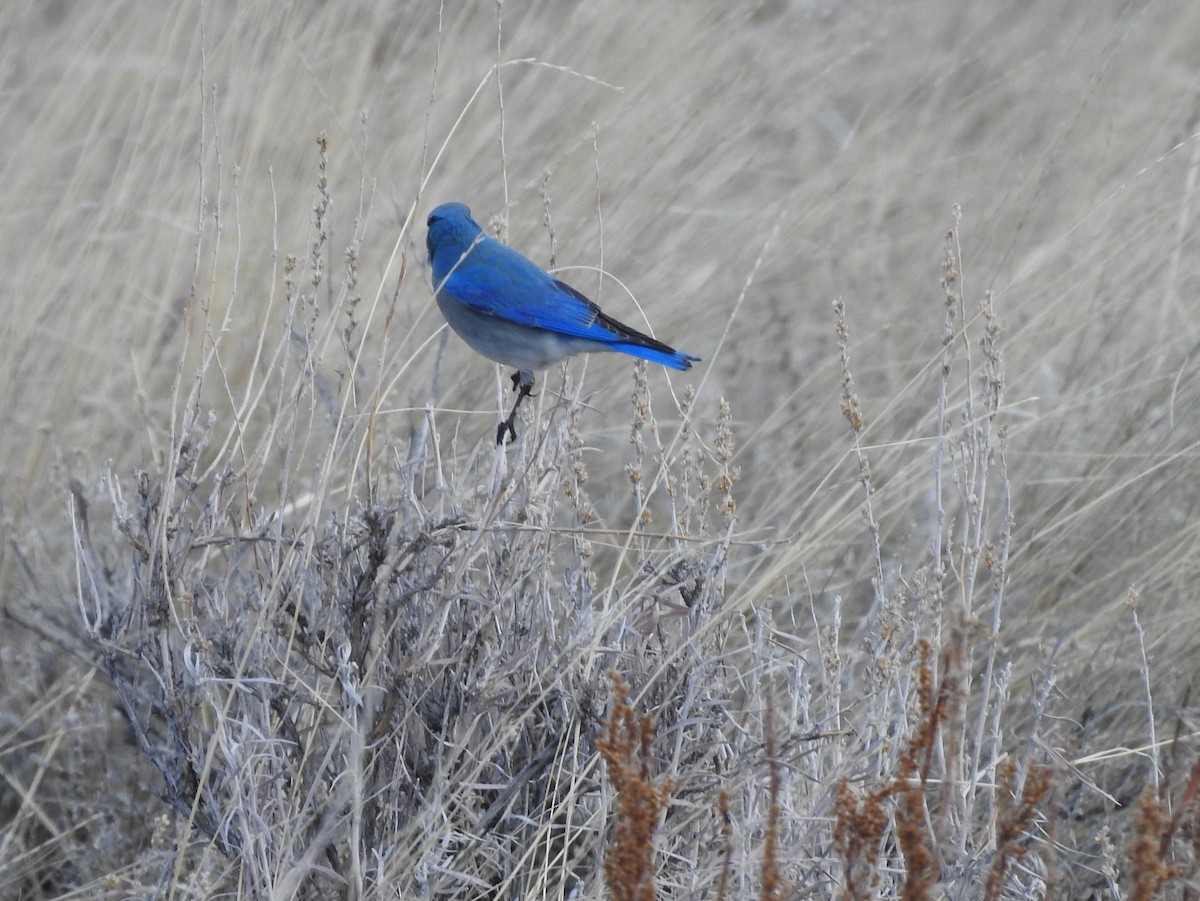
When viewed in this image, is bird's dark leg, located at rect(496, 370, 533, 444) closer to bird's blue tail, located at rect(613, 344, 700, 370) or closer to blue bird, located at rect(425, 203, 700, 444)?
blue bird, located at rect(425, 203, 700, 444)

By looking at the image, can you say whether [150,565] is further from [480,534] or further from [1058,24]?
[1058,24]

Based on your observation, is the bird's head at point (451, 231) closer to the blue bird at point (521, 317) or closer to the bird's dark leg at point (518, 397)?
the blue bird at point (521, 317)

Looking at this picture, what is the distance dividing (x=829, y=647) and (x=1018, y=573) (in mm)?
1104

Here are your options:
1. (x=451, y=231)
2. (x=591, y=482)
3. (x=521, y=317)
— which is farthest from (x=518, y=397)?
(x=591, y=482)

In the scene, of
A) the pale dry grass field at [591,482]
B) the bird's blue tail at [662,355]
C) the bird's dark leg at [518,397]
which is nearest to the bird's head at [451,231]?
the pale dry grass field at [591,482]

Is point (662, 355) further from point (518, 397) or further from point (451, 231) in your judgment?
point (451, 231)

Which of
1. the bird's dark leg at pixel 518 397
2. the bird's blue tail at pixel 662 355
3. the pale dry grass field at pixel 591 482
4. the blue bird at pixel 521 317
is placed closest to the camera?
the pale dry grass field at pixel 591 482

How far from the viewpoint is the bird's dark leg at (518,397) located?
2.54 m

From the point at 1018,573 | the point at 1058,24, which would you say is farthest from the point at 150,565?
the point at 1058,24

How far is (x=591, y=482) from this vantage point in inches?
161

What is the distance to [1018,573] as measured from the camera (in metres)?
3.30

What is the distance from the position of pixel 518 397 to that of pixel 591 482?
1.27m

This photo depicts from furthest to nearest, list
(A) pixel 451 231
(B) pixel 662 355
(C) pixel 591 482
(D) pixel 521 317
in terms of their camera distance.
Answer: (C) pixel 591 482, (A) pixel 451 231, (D) pixel 521 317, (B) pixel 662 355

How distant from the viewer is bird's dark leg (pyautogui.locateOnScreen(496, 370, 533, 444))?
254 centimetres
